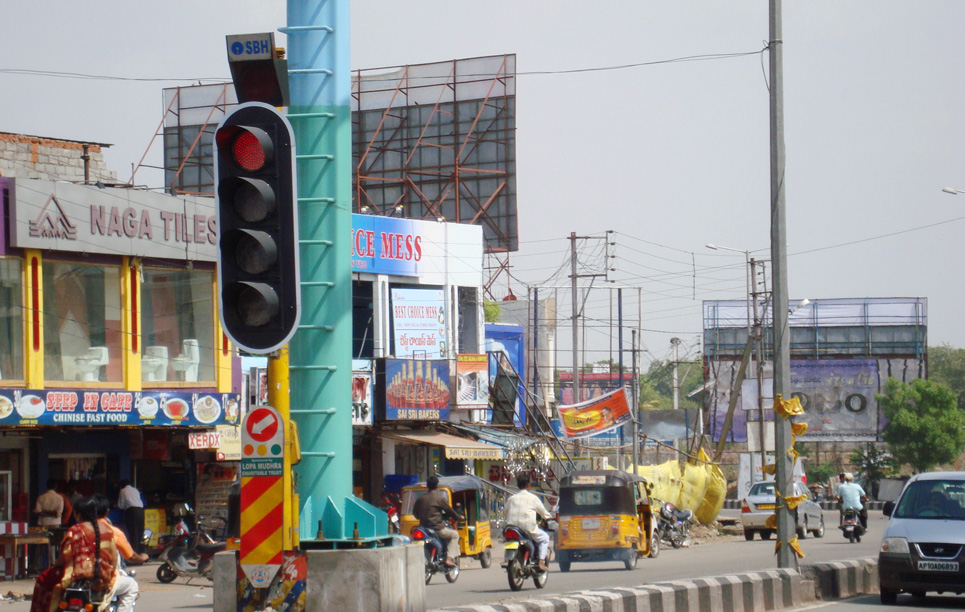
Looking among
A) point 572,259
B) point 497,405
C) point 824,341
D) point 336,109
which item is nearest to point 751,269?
point 572,259

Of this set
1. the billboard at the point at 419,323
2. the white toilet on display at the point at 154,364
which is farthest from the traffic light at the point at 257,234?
the billboard at the point at 419,323

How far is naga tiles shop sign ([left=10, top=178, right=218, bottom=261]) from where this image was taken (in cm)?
2078

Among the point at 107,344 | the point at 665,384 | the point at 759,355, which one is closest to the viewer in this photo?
the point at 107,344

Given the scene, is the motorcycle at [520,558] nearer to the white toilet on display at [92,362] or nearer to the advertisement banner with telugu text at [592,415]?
the white toilet on display at [92,362]

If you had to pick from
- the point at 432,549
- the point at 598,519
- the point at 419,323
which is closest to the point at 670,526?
the point at 419,323

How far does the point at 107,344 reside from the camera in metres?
A: 22.7

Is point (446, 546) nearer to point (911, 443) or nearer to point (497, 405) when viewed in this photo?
point (497, 405)

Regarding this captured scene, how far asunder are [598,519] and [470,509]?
3.16 m

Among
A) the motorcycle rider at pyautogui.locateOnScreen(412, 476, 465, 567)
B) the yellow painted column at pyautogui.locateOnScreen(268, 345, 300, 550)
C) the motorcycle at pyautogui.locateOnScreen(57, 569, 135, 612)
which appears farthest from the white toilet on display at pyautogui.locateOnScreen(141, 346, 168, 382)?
the yellow painted column at pyautogui.locateOnScreen(268, 345, 300, 550)

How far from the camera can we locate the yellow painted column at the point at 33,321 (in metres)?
21.0

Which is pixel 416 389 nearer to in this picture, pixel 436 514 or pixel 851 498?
pixel 851 498

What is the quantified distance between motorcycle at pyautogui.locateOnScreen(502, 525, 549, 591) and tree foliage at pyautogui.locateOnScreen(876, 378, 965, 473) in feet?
147

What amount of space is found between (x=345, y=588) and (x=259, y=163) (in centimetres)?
310

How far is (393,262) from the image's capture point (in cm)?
3281
